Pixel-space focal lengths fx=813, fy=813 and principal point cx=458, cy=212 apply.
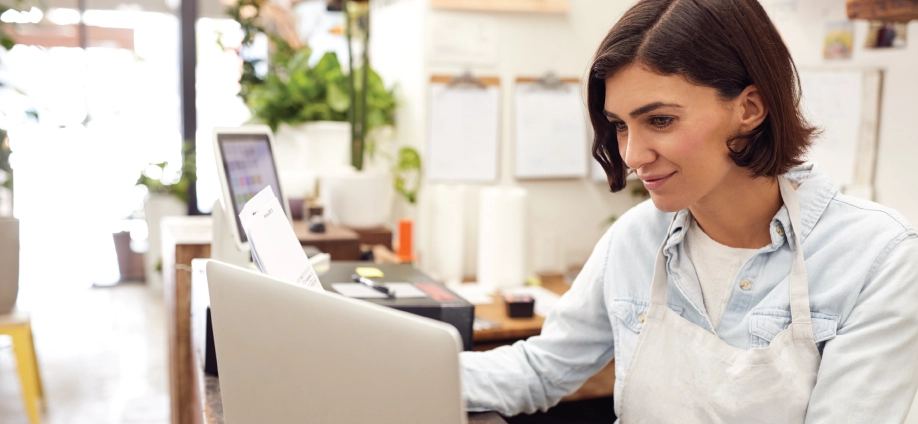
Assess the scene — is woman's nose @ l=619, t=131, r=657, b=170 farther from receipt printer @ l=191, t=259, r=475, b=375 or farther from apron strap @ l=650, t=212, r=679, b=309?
receipt printer @ l=191, t=259, r=475, b=375

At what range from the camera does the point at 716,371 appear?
118cm

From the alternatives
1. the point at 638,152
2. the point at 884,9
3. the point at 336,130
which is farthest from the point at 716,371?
the point at 336,130

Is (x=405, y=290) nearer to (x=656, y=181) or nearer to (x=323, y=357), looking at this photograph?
(x=656, y=181)

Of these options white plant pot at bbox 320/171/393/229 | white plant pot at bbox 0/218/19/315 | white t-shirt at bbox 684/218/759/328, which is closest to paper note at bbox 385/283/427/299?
white t-shirt at bbox 684/218/759/328

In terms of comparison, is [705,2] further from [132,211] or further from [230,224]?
[132,211]

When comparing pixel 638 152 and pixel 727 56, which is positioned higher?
pixel 727 56

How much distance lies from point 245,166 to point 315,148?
1189 millimetres

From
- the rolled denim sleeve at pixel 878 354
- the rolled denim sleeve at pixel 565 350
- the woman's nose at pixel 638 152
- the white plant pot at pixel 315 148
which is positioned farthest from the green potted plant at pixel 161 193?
the rolled denim sleeve at pixel 878 354

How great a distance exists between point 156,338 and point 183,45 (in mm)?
1864

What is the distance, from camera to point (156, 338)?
419cm

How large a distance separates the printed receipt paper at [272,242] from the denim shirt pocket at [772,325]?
24.9 inches

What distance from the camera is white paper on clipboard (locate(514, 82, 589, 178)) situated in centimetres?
279

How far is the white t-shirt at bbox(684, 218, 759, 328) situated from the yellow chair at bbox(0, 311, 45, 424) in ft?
8.25

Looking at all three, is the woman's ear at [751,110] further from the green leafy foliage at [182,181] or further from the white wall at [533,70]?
the green leafy foliage at [182,181]
